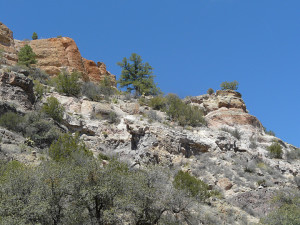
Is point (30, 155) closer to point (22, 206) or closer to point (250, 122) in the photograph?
point (22, 206)

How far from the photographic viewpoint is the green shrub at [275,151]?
85.5ft

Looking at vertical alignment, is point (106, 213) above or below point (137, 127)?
below

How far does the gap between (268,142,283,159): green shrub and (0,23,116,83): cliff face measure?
1870 cm

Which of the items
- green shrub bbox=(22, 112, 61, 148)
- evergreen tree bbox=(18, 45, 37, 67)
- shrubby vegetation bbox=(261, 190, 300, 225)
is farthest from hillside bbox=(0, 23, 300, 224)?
evergreen tree bbox=(18, 45, 37, 67)

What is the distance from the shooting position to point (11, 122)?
774 inches

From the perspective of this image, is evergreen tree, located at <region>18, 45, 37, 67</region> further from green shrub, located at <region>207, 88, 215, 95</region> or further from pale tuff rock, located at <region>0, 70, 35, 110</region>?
green shrub, located at <region>207, 88, 215, 95</region>

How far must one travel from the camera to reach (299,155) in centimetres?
2745

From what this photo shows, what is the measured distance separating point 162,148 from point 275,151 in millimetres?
9638

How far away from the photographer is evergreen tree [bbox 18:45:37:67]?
3192 cm

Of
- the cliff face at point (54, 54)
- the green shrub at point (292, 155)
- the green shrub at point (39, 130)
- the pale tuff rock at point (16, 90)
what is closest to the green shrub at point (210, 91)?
the green shrub at point (292, 155)

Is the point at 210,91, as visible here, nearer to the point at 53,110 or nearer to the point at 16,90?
the point at 53,110

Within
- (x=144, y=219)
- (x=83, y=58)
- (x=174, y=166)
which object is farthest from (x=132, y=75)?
(x=144, y=219)

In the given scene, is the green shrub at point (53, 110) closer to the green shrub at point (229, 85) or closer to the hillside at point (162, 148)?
the hillside at point (162, 148)

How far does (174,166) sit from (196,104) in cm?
1344
